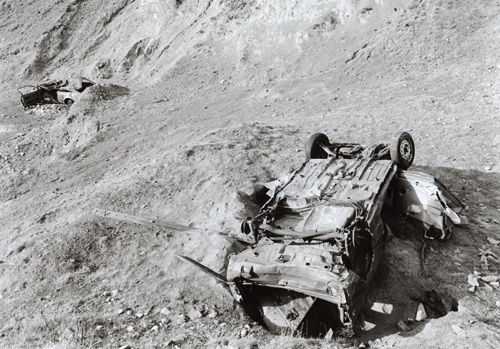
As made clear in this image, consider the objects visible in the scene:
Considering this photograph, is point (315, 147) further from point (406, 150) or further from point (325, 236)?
point (325, 236)

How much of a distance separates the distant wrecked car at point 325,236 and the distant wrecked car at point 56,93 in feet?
44.3

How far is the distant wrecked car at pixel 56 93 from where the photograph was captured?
17.9 meters

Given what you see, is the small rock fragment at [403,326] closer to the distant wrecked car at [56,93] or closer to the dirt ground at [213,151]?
the dirt ground at [213,151]

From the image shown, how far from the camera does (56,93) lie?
1828 cm

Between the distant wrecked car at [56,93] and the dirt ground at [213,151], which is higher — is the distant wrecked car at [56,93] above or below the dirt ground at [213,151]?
above

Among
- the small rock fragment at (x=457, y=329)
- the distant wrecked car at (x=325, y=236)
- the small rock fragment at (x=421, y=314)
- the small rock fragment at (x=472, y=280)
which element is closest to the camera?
the small rock fragment at (x=457, y=329)

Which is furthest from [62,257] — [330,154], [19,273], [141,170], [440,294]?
[440,294]

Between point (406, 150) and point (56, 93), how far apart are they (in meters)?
15.4

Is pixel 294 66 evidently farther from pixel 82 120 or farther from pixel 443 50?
pixel 82 120

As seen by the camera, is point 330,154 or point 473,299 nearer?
point 473,299

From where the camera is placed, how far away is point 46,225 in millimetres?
9133

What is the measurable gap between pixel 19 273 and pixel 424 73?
12.7m

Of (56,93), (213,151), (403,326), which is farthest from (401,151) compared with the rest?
(56,93)

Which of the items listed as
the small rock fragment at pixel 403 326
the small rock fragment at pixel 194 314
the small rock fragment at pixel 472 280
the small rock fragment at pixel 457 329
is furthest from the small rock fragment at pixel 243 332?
the small rock fragment at pixel 472 280
